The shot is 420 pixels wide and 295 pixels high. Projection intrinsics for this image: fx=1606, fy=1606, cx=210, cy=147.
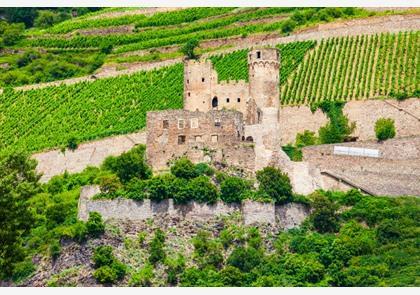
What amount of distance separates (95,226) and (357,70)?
18326 mm

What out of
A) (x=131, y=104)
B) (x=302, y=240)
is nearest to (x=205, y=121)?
(x=302, y=240)

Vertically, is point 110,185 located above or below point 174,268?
above

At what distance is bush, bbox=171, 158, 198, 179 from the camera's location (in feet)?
154

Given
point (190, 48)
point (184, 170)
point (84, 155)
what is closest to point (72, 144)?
point (84, 155)

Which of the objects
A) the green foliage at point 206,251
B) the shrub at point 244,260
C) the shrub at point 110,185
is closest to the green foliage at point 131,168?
the shrub at point 110,185

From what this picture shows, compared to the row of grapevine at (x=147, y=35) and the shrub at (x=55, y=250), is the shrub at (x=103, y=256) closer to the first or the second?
the shrub at (x=55, y=250)

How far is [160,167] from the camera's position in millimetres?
48625

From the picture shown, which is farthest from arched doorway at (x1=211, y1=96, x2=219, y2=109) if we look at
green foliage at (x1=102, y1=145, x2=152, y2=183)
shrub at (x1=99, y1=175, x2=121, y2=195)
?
shrub at (x1=99, y1=175, x2=121, y2=195)

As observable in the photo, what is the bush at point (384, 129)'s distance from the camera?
53.5 m

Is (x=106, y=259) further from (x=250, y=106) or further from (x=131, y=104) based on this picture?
(x=131, y=104)

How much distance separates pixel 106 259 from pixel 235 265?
3.59 meters

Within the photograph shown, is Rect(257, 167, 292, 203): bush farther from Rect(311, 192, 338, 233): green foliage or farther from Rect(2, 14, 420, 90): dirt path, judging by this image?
Rect(2, 14, 420, 90): dirt path

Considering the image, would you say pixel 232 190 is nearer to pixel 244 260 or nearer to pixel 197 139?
pixel 244 260

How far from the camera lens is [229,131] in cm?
4866
